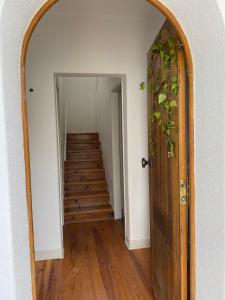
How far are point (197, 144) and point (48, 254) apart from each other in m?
2.08

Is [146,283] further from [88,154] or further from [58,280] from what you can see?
[88,154]

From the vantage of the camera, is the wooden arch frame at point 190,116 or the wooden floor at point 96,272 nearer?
the wooden arch frame at point 190,116

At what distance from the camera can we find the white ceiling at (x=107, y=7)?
2.29 m

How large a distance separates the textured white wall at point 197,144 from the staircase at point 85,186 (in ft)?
8.73

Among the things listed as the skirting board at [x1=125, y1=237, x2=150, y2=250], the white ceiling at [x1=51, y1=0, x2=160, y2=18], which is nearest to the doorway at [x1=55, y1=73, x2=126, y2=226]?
the white ceiling at [x1=51, y1=0, x2=160, y2=18]

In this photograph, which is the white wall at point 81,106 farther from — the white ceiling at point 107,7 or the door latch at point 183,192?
the door latch at point 183,192

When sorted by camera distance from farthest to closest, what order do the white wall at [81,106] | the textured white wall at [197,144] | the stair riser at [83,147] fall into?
the white wall at [81,106], the stair riser at [83,147], the textured white wall at [197,144]

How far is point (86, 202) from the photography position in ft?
13.2

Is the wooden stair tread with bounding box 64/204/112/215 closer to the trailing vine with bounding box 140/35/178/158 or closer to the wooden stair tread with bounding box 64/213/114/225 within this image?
the wooden stair tread with bounding box 64/213/114/225

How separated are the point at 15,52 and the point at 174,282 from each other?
148cm

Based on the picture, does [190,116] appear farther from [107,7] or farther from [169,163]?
[107,7]

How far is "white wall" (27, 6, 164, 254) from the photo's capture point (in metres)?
2.38

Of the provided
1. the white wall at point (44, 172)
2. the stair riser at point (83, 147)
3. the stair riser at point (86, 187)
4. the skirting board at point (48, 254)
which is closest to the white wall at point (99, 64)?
the white wall at point (44, 172)

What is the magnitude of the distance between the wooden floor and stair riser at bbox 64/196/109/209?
0.91 m
